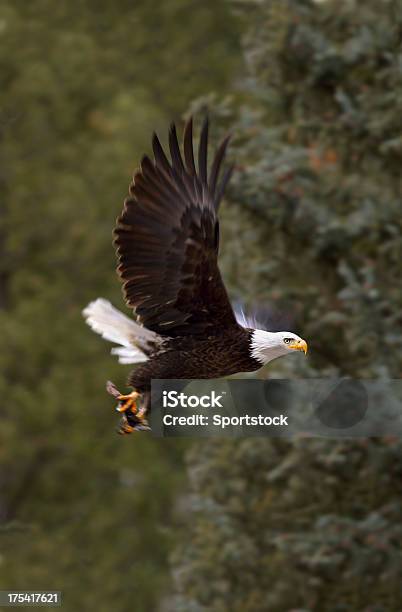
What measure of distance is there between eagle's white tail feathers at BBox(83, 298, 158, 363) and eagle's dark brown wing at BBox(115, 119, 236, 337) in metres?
0.12

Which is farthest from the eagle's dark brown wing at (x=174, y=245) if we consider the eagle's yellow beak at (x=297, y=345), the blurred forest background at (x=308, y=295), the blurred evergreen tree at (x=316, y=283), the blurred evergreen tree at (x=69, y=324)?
the blurred evergreen tree at (x=69, y=324)

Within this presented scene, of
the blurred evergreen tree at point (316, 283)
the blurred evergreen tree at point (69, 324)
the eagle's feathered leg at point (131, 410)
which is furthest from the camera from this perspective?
the blurred evergreen tree at point (69, 324)

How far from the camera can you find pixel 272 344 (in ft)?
10.2

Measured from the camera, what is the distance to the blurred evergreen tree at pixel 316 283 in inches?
318

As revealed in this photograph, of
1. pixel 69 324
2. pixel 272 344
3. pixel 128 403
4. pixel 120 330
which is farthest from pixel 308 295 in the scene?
pixel 69 324

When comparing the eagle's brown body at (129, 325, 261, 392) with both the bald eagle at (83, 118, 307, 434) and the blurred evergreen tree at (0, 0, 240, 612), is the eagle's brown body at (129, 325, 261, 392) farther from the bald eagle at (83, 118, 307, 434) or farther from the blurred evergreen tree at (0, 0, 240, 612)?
the blurred evergreen tree at (0, 0, 240, 612)

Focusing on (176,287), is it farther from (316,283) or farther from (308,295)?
(316,283)

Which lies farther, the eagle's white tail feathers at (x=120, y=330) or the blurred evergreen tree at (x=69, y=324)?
the blurred evergreen tree at (x=69, y=324)

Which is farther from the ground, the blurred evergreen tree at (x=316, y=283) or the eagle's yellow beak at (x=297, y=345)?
the blurred evergreen tree at (x=316, y=283)

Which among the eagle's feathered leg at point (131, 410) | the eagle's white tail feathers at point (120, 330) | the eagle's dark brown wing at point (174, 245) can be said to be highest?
the eagle's dark brown wing at point (174, 245)

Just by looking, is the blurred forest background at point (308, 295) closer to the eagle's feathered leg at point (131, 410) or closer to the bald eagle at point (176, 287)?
the bald eagle at point (176, 287)

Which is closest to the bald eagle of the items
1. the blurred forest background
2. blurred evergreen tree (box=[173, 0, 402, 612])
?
the blurred forest background

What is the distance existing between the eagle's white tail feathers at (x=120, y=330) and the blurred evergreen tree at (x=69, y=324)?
12200mm

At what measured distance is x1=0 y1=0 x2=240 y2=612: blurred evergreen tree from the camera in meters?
16.5
